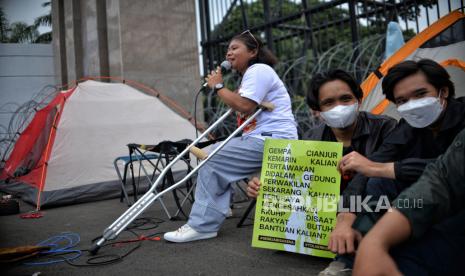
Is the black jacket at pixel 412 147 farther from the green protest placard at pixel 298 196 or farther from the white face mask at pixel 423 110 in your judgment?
the green protest placard at pixel 298 196

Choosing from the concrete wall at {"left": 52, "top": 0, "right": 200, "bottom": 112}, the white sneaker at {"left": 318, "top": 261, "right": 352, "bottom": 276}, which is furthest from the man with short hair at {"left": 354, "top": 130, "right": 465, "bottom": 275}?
the concrete wall at {"left": 52, "top": 0, "right": 200, "bottom": 112}

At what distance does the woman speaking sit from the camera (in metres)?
3.09

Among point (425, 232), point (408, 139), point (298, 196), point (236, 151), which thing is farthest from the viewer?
point (236, 151)

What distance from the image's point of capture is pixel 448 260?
5.59 ft

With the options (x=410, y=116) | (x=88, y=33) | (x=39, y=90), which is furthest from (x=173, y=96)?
(x=410, y=116)

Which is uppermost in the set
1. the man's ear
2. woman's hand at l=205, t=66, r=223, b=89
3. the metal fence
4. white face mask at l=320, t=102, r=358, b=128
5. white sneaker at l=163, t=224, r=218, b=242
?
the metal fence

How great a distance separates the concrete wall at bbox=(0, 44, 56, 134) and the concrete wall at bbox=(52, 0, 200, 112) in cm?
286

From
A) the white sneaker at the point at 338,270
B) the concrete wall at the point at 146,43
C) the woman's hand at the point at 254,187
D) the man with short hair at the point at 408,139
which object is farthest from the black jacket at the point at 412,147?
the concrete wall at the point at 146,43

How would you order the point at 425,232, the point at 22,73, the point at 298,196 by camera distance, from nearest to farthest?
the point at 425,232
the point at 298,196
the point at 22,73

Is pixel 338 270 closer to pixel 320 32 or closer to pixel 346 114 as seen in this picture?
pixel 346 114

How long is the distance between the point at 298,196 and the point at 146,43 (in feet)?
19.5

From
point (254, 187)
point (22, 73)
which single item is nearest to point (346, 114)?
point (254, 187)

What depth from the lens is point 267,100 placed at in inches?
127

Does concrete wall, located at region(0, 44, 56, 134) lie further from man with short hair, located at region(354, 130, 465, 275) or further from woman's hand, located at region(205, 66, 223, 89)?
man with short hair, located at region(354, 130, 465, 275)
